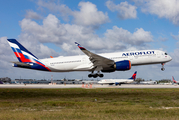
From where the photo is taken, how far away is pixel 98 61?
4025 centimetres

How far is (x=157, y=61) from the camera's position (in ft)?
136

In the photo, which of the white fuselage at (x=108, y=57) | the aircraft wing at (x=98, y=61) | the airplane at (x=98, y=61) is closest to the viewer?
the aircraft wing at (x=98, y=61)

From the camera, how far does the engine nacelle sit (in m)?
39.2

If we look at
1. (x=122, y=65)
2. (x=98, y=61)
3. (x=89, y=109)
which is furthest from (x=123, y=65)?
(x=89, y=109)

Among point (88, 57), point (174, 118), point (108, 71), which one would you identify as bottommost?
point (174, 118)

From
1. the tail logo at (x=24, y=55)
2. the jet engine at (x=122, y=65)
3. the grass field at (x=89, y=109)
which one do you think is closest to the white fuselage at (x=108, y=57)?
the jet engine at (x=122, y=65)

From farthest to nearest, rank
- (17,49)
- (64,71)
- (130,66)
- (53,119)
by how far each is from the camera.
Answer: (17,49) < (64,71) < (130,66) < (53,119)

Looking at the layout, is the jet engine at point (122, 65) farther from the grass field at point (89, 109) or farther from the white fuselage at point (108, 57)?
the grass field at point (89, 109)

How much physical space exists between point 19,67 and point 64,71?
9521mm

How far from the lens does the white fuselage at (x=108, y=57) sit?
132 feet

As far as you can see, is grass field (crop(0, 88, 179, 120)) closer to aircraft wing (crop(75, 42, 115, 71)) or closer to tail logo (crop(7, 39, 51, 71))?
aircraft wing (crop(75, 42, 115, 71))

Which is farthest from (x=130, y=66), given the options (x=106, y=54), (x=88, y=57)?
(x=88, y=57)

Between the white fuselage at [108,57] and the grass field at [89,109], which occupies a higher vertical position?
the white fuselage at [108,57]

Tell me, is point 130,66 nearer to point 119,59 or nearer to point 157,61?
point 119,59
